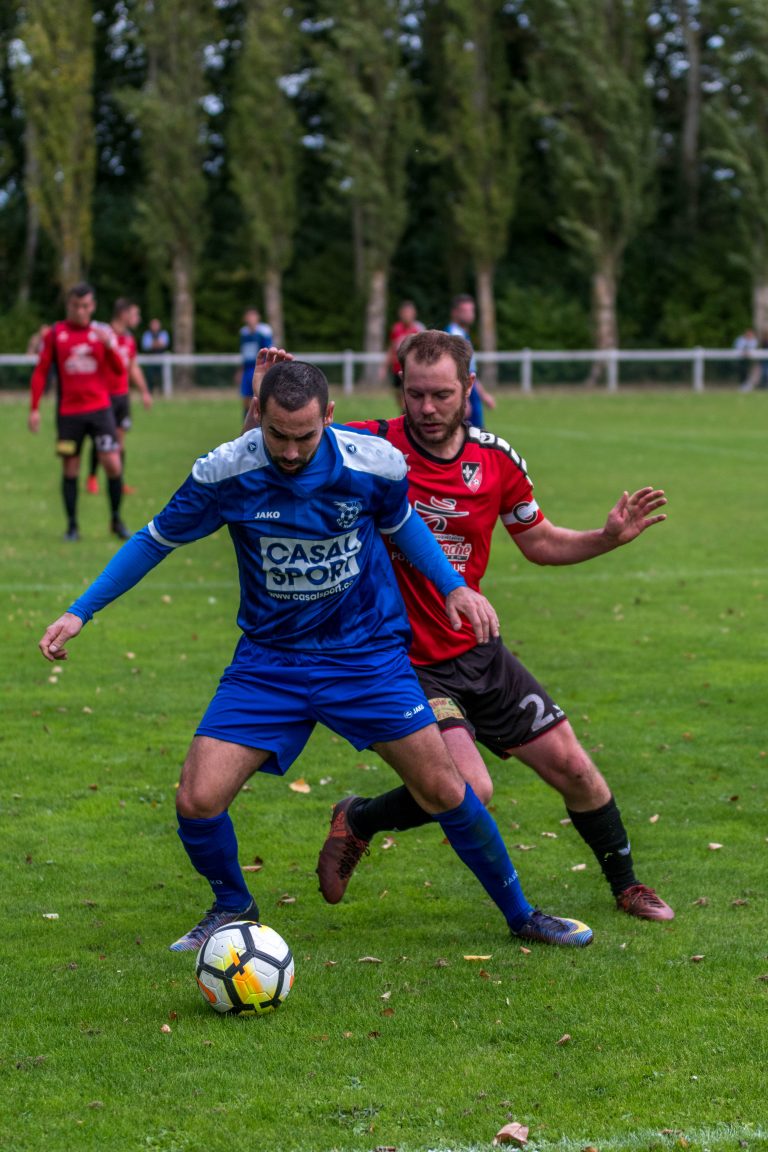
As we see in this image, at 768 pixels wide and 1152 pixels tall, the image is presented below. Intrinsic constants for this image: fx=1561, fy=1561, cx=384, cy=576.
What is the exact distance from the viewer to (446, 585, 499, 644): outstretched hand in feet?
16.5

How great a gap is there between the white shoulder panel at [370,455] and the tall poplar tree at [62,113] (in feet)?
139

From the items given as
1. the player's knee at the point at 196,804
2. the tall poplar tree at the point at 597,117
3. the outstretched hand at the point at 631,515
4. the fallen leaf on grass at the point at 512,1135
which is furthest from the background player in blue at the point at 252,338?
the fallen leaf on grass at the point at 512,1135

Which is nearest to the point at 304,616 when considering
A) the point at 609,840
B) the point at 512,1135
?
the point at 609,840

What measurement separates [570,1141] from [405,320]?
18.6 m

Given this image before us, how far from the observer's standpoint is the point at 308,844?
21.7 feet

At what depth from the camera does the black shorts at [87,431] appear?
14797 millimetres

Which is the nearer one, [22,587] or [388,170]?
[22,587]

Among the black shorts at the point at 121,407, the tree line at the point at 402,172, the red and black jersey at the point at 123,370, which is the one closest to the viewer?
the red and black jersey at the point at 123,370

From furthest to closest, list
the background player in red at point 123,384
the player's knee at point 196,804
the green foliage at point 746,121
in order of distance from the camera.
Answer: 1. the green foliage at point 746,121
2. the background player in red at point 123,384
3. the player's knee at point 196,804

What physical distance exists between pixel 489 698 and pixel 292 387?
4.74ft

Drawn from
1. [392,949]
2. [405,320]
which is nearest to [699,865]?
[392,949]

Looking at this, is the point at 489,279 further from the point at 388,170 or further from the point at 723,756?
the point at 723,756

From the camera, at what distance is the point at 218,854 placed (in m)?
5.21

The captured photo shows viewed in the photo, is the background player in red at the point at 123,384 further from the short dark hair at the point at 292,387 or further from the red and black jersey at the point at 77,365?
the short dark hair at the point at 292,387
